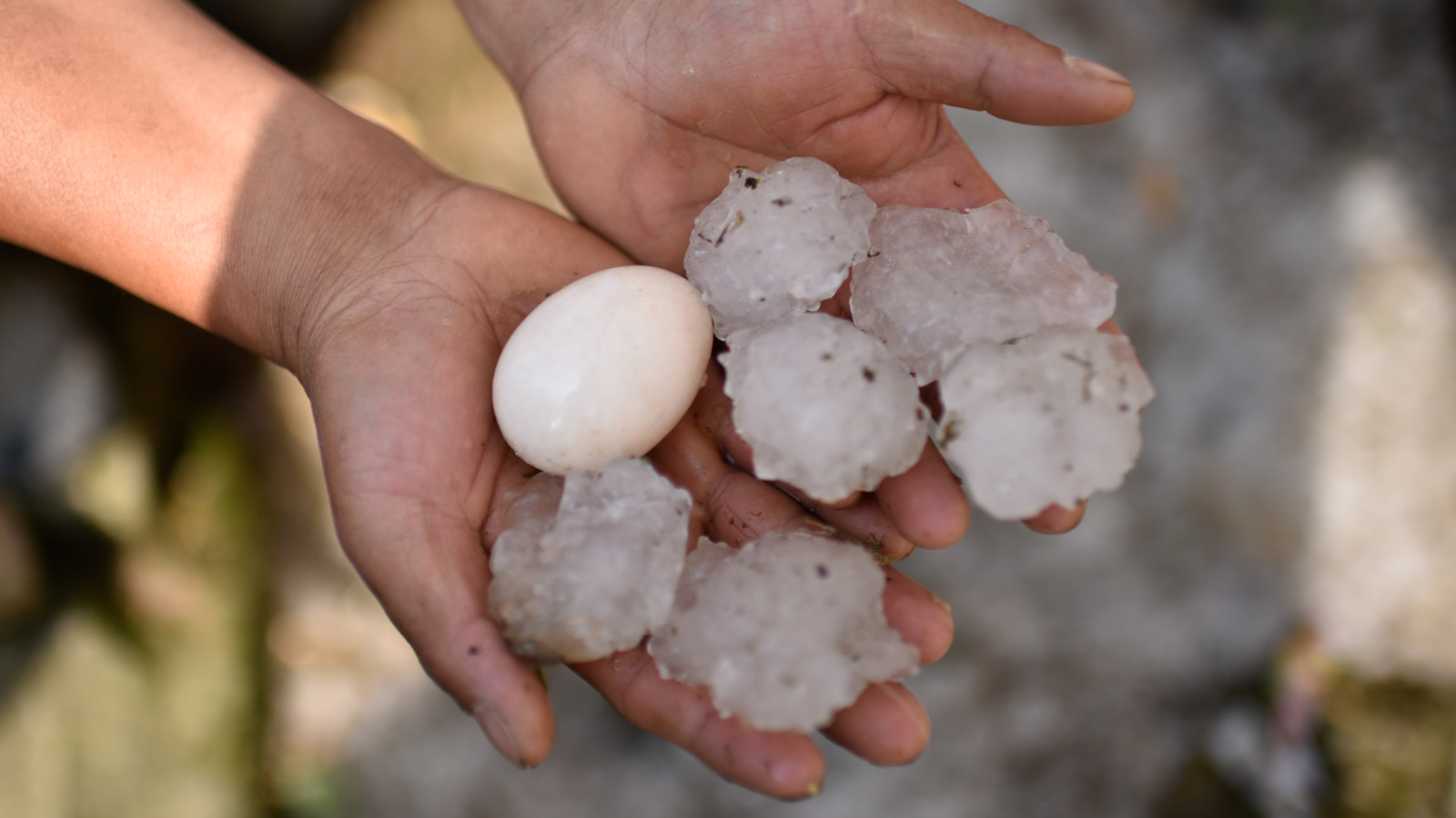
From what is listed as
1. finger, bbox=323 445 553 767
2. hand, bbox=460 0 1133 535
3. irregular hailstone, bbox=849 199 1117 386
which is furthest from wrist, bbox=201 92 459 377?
irregular hailstone, bbox=849 199 1117 386

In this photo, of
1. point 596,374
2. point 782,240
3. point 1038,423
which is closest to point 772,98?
point 782,240

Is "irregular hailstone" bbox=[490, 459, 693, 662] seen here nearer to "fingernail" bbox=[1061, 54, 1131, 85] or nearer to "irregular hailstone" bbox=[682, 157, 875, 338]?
"irregular hailstone" bbox=[682, 157, 875, 338]

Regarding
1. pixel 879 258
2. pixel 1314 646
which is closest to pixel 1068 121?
pixel 879 258

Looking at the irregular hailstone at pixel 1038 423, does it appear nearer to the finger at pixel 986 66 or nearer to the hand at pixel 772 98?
the hand at pixel 772 98

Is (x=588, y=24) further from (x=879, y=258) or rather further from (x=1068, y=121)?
(x=1068, y=121)

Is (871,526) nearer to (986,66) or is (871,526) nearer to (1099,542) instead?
(986,66)

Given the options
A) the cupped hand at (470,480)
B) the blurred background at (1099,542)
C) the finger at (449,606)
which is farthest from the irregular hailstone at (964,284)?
the blurred background at (1099,542)

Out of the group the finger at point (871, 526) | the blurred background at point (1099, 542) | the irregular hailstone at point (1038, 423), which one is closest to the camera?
the irregular hailstone at point (1038, 423)
